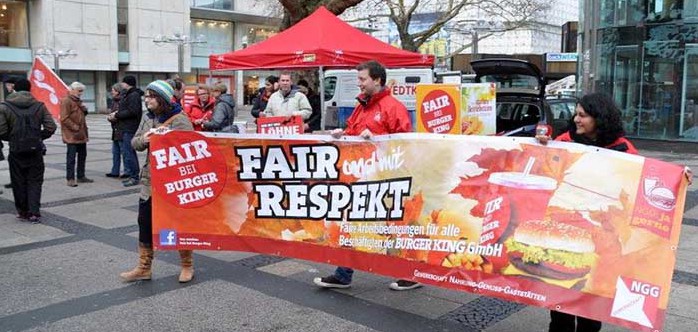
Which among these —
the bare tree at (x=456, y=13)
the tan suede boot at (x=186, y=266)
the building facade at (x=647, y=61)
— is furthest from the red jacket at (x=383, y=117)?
the bare tree at (x=456, y=13)

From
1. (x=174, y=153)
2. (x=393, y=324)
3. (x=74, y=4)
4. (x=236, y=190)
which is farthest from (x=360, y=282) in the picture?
(x=74, y=4)

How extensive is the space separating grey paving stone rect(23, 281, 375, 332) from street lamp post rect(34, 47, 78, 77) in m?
35.9

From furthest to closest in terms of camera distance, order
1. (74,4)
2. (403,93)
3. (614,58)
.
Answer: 1. (74,4)
2. (614,58)
3. (403,93)

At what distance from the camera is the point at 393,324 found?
4.56 meters

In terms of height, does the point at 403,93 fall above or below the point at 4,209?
above

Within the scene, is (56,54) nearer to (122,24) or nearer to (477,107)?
(122,24)

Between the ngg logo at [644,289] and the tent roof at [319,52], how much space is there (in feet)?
24.1

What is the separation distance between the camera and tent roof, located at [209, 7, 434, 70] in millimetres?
10180

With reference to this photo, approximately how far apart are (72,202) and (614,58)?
50.1 feet

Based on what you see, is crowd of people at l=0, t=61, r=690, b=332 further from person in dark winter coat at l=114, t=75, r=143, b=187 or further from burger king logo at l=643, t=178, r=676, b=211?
burger king logo at l=643, t=178, r=676, b=211

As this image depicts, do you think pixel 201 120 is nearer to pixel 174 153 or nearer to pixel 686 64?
pixel 174 153

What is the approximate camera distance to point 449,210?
13.5 feet

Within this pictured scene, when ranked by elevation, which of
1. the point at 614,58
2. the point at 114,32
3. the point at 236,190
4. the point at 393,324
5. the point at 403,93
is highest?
the point at 114,32

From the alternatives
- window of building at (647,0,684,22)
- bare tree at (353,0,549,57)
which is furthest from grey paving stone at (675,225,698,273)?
bare tree at (353,0,549,57)
